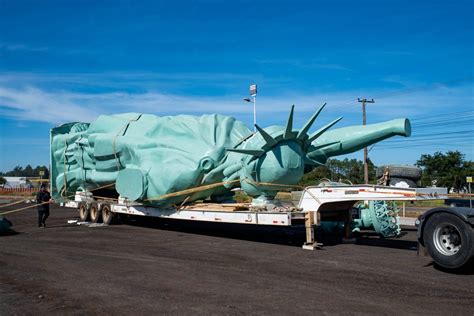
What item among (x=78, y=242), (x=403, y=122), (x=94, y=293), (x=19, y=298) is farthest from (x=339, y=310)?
(x=78, y=242)

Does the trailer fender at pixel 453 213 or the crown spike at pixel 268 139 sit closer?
the trailer fender at pixel 453 213

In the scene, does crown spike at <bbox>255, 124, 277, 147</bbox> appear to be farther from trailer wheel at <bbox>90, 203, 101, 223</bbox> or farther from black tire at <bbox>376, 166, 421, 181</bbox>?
black tire at <bbox>376, 166, 421, 181</bbox>

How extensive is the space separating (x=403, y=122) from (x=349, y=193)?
200 cm

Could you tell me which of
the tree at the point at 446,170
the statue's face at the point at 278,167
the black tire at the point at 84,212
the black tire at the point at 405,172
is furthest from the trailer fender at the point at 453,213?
the tree at the point at 446,170

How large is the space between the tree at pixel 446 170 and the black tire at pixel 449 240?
145ft

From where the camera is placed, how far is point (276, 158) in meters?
11.0

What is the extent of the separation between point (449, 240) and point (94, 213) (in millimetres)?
12814

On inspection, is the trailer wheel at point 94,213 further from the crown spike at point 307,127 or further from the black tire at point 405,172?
the black tire at point 405,172

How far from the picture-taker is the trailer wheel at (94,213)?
16.4 m

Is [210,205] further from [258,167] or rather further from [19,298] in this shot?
[19,298]

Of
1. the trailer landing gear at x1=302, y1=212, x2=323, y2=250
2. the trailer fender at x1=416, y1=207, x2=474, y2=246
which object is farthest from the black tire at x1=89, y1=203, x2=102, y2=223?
the trailer fender at x1=416, y1=207, x2=474, y2=246

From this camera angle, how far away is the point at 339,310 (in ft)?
18.0

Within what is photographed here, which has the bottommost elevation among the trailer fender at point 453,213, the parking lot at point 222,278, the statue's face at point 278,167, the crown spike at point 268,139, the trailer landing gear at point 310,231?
the parking lot at point 222,278

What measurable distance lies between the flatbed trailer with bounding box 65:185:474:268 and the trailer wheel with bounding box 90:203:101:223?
3.24 metres
